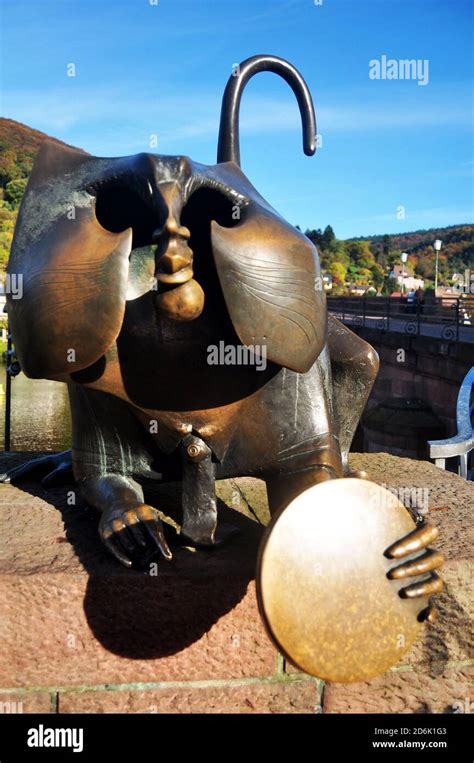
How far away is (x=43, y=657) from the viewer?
181cm

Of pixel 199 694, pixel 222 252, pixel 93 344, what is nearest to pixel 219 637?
pixel 199 694

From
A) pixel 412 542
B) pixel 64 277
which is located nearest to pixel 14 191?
pixel 64 277

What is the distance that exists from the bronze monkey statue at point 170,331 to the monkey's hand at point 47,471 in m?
0.49

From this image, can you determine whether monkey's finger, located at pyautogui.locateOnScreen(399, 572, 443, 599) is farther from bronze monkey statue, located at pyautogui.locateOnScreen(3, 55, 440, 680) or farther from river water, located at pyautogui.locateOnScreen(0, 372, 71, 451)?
river water, located at pyautogui.locateOnScreen(0, 372, 71, 451)

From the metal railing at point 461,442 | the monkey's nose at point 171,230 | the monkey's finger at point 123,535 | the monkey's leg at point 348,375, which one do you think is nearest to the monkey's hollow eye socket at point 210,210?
the monkey's nose at point 171,230

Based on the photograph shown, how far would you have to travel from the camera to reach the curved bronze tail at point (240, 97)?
2467 mm

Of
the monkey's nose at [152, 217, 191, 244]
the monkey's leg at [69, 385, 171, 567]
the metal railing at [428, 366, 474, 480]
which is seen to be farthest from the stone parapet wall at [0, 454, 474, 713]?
the metal railing at [428, 366, 474, 480]

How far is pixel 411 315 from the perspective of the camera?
15688mm

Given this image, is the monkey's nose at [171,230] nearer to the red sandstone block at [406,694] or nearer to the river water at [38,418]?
the red sandstone block at [406,694]

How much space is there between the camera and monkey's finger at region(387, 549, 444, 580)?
1530 millimetres

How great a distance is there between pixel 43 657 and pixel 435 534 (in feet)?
3.36

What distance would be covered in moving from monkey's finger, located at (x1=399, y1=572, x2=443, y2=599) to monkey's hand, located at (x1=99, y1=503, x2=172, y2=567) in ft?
1.86

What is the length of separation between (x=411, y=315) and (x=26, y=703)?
14.7 meters

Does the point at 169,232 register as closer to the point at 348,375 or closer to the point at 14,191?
the point at 348,375
